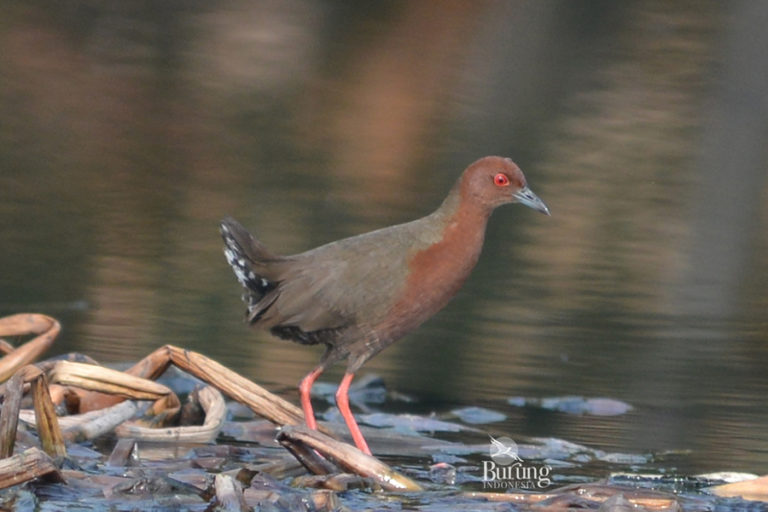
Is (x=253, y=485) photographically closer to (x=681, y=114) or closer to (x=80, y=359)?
(x=80, y=359)

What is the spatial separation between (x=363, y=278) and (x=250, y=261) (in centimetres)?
48

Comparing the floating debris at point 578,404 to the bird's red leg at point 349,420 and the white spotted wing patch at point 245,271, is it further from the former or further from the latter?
the white spotted wing patch at point 245,271

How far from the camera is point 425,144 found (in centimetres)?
1803

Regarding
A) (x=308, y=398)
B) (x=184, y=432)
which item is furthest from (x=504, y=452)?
(x=184, y=432)

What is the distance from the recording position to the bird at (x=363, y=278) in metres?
6.25

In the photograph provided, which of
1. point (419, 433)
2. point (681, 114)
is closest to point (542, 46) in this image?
point (681, 114)

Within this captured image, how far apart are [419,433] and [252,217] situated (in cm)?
609

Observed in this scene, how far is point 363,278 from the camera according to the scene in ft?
20.6

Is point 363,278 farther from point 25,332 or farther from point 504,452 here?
point 25,332

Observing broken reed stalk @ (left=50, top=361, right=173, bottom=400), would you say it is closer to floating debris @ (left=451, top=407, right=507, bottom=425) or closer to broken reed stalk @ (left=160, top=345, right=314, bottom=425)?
broken reed stalk @ (left=160, top=345, right=314, bottom=425)

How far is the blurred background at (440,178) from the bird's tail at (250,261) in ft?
4.29

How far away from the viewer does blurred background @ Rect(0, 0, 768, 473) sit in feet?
27.8

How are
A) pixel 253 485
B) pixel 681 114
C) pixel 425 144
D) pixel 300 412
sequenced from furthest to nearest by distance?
pixel 681 114, pixel 425 144, pixel 300 412, pixel 253 485

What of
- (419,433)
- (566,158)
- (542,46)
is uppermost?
(542,46)
